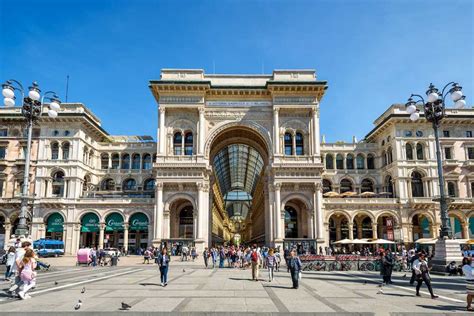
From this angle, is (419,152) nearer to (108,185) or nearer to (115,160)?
(115,160)

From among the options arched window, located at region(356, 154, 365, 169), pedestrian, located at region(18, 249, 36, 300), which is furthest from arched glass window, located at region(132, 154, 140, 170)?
pedestrian, located at region(18, 249, 36, 300)

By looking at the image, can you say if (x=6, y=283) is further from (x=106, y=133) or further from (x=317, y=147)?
(x=106, y=133)

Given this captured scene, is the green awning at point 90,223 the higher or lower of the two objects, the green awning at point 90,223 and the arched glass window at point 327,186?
the lower

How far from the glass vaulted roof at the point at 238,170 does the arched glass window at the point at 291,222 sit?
48.0ft

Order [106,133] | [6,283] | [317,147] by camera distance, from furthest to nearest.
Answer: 1. [106,133]
2. [317,147]
3. [6,283]

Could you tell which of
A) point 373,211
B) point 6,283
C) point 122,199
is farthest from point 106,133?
point 6,283

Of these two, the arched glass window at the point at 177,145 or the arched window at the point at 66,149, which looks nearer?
the arched glass window at the point at 177,145

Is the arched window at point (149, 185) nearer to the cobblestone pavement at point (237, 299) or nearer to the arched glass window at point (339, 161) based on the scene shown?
the arched glass window at point (339, 161)

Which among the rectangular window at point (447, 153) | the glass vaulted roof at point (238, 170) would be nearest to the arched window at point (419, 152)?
the rectangular window at point (447, 153)

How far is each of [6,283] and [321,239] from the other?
3327 centimetres

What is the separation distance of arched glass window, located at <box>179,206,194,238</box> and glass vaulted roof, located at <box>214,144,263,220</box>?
1450 cm

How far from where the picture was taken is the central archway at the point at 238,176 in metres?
50.9

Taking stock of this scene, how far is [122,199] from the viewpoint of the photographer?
5078cm

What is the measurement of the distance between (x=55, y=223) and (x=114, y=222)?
7523mm
